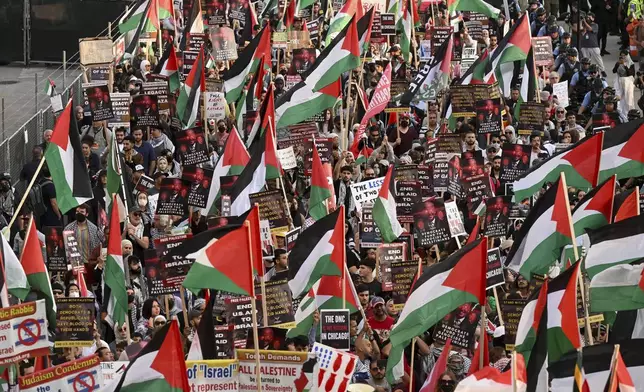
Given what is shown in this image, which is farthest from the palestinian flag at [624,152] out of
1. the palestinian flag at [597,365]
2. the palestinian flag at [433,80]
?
the palestinian flag at [433,80]

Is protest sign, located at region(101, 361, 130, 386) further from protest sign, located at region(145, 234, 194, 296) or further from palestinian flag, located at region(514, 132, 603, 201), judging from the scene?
palestinian flag, located at region(514, 132, 603, 201)

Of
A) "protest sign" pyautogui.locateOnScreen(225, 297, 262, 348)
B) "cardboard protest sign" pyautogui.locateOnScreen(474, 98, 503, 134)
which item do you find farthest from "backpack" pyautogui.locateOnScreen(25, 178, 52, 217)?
"protest sign" pyautogui.locateOnScreen(225, 297, 262, 348)

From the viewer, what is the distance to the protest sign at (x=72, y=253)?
2131cm

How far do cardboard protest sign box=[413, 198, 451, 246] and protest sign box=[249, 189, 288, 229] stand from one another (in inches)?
57.5

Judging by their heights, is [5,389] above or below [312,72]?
below

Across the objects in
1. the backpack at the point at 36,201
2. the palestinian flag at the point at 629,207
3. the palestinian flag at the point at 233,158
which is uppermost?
the palestinian flag at the point at 629,207

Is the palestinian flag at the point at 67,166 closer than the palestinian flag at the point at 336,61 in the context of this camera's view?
Yes

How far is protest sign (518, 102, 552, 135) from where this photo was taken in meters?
26.5

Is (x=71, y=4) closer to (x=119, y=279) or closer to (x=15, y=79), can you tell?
(x=15, y=79)

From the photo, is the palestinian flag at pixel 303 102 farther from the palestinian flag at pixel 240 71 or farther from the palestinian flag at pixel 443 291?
the palestinian flag at pixel 443 291

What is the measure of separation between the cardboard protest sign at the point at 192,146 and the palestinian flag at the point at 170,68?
166 inches

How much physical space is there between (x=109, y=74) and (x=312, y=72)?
14.6 ft

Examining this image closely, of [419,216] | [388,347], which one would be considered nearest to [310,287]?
[388,347]

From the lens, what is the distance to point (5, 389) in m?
18.2
